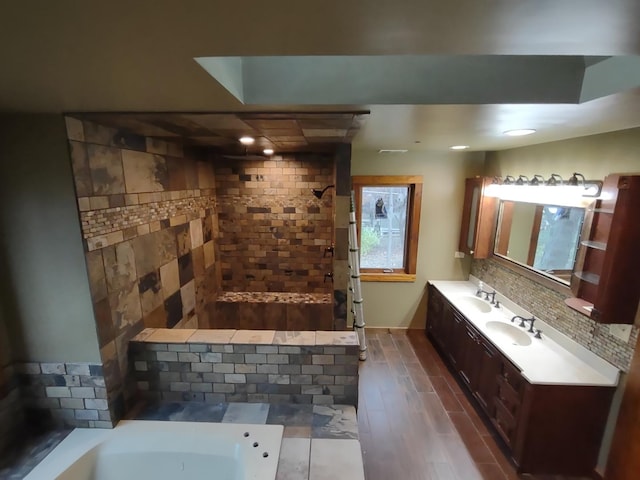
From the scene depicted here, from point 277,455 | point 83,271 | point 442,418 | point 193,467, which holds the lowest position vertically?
point 442,418

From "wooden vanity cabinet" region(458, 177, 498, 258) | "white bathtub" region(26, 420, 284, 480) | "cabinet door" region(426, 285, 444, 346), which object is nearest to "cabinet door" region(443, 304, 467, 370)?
"cabinet door" region(426, 285, 444, 346)

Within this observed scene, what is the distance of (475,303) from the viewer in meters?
3.26

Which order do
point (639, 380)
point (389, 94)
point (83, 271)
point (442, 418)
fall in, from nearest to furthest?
point (389, 94) → point (83, 271) → point (639, 380) → point (442, 418)

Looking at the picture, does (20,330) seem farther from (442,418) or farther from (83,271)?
(442,418)

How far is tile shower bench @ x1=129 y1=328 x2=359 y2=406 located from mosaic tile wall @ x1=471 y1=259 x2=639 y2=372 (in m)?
1.69

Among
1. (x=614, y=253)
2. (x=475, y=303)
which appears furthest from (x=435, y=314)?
(x=614, y=253)

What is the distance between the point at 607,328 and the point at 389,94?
84.5 inches

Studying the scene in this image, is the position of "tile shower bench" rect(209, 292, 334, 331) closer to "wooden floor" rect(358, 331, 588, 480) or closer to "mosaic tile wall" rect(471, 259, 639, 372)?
"wooden floor" rect(358, 331, 588, 480)

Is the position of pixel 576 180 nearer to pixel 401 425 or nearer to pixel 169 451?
pixel 401 425

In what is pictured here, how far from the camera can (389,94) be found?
1240 mm

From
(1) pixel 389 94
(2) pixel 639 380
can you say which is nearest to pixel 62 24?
(1) pixel 389 94

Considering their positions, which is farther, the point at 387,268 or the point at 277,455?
the point at 387,268

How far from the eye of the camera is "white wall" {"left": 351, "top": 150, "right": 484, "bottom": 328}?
3.56 m

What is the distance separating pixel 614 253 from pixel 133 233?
9.47 feet
